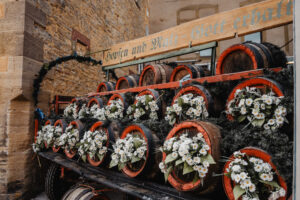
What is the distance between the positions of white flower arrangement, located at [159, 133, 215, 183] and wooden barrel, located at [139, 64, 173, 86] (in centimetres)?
134

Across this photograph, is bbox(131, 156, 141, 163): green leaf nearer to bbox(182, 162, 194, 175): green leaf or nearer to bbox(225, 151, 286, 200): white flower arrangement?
bbox(182, 162, 194, 175): green leaf

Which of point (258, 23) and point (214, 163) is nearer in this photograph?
point (214, 163)

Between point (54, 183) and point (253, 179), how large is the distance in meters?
3.45

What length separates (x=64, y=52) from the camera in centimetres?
515

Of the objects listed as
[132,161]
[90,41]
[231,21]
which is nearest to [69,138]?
[132,161]

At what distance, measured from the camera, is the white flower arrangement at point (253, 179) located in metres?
1.17

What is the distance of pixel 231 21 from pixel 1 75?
13.7 feet

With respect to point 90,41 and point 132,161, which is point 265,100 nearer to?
point 132,161

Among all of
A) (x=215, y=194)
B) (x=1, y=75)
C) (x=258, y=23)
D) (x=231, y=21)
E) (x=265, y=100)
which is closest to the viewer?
(x=265, y=100)

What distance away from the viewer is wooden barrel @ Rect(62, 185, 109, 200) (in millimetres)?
2586

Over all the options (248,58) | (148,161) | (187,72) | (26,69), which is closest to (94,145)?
(148,161)

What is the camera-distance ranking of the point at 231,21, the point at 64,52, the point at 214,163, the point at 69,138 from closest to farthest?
the point at 214,163 → the point at 231,21 → the point at 69,138 → the point at 64,52

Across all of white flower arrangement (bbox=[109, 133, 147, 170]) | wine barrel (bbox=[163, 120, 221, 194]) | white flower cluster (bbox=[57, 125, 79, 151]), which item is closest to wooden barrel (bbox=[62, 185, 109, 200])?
white flower cluster (bbox=[57, 125, 79, 151])

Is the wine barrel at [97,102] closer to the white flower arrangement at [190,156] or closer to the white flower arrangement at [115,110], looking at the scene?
Answer: the white flower arrangement at [115,110]
